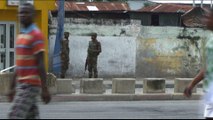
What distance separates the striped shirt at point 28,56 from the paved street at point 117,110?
510cm

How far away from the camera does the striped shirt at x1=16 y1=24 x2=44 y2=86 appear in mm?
6355

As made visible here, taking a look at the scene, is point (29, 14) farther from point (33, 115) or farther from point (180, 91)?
point (180, 91)

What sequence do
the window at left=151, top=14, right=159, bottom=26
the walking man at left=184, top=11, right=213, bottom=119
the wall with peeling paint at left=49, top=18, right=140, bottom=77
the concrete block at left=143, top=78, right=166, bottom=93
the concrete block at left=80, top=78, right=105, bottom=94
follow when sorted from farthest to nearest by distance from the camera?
the window at left=151, top=14, right=159, bottom=26
the wall with peeling paint at left=49, top=18, right=140, bottom=77
the concrete block at left=143, top=78, right=166, bottom=93
the concrete block at left=80, top=78, right=105, bottom=94
the walking man at left=184, top=11, right=213, bottom=119

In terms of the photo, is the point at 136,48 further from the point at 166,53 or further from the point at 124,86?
the point at 124,86

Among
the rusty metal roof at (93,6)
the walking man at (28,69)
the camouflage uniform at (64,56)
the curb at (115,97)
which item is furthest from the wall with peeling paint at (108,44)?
the walking man at (28,69)

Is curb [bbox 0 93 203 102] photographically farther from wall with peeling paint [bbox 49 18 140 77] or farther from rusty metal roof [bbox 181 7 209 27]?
rusty metal roof [bbox 181 7 209 27]

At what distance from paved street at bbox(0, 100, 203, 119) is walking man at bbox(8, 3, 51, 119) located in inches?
199

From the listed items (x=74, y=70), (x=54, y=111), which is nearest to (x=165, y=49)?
(x=74, y=70)

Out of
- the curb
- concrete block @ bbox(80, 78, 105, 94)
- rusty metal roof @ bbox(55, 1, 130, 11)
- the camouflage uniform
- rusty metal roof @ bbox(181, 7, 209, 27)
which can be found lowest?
the curb

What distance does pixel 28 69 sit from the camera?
637 cm

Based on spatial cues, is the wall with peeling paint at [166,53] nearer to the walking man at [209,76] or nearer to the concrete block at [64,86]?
the concrete block at [64,86]

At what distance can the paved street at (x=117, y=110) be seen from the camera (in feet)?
39.4

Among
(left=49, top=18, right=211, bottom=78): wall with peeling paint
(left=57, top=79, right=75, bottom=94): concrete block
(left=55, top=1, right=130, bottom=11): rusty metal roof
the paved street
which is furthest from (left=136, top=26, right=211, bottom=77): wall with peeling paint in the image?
(left=55, top=1, right=130, bottom=11): rusty metal roof

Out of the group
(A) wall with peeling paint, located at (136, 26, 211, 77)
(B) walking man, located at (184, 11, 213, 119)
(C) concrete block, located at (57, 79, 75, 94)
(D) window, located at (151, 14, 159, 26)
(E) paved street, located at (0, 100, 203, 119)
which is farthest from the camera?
(D) window, located at (151, 14, 159, 26)
